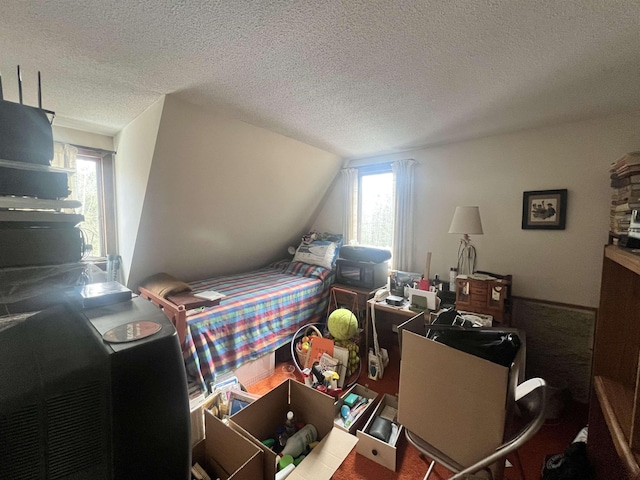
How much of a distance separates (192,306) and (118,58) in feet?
5.44

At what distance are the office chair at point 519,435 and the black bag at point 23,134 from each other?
1907mm

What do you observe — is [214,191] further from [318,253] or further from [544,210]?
[544,210]

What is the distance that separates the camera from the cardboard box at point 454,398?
1032 millimetres

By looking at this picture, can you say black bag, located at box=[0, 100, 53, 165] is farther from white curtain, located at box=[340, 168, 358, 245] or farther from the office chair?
white curtain, located at box=[340, 168, 358, 245]

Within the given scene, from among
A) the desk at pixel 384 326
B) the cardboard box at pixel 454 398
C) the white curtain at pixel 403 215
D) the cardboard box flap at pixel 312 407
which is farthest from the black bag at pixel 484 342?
the white curtain at pixel 403 215

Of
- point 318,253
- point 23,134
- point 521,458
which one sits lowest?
point 521,458

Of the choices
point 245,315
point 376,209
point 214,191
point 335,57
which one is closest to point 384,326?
point 376,209

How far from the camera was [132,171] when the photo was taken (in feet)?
7.49

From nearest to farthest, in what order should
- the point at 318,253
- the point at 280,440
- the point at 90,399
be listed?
the point at 90,399, the point at 280,440, the point at 318,253

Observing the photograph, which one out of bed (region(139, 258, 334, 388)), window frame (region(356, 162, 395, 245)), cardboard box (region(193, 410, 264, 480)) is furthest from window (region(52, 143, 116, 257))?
window frame (region(356, 162, 395, 245))

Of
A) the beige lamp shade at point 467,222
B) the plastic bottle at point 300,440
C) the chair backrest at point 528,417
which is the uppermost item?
the beige lamp shade at point 467,222

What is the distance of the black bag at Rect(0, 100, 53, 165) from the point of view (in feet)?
2.70

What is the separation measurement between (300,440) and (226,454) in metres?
0.46

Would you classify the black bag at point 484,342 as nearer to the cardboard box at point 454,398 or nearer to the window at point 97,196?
the cardboard box at point 454,398
